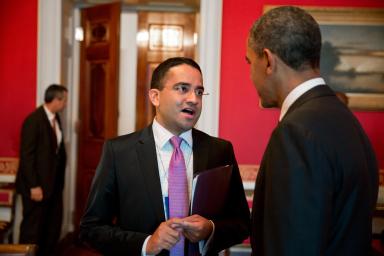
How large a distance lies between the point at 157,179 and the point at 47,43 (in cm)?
296

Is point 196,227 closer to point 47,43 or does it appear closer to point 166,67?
point 166,67

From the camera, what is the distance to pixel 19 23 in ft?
13.8

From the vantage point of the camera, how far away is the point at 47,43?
4.21 metres

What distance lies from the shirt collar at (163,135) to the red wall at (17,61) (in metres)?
2.82

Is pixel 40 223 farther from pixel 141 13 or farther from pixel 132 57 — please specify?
pixel 141 13

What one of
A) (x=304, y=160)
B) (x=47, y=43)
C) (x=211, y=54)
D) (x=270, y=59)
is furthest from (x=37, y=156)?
(x=304, y=160)

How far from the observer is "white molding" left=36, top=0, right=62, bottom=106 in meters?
4.18

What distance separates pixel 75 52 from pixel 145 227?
379 cm

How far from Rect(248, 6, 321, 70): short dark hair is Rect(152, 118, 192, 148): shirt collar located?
66cm

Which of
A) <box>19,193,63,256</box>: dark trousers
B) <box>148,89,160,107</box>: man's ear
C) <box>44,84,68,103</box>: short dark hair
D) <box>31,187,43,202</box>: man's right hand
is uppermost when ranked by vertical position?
<box>148,89,160,107</box>: man's ear

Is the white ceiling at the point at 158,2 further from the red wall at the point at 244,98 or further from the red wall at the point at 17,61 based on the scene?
the red wall at the point at 244,98

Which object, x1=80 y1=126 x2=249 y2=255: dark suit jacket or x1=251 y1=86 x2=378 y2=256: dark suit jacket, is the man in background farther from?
x1=251 y1=86 x2=378 y2=256: dark suit jacket

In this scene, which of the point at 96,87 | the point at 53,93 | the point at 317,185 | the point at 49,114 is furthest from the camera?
the point at 96,87

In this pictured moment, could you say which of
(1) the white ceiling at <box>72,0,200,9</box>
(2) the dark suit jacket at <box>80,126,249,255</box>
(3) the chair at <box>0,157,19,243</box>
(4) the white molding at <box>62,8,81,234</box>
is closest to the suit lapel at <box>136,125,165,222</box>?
(2) the dark suit jacket at <box>80,126,249,255</box>
